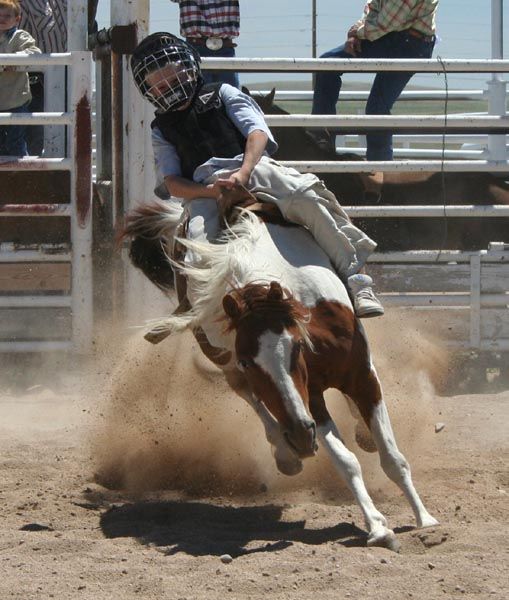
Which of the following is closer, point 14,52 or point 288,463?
point 288,463

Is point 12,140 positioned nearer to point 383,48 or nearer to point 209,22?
point 209,22

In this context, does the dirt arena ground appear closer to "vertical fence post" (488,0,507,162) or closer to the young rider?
the young rider

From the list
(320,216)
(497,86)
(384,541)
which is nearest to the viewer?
(384,541)

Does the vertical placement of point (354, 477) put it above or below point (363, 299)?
below

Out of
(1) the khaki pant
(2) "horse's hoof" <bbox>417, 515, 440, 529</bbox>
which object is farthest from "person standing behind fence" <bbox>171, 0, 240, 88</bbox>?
(2) "horse's hoof" <bbox>417, 515, 440, 529</bbox>

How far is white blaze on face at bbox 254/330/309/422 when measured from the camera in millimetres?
4000

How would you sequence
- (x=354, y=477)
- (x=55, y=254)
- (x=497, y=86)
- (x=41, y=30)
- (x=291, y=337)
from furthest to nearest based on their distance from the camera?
(x=497, y=86), (x=41, y=30), (x=55, y=254), (x=354, y=477), (x=291, y=337)

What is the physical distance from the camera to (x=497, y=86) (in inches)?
385

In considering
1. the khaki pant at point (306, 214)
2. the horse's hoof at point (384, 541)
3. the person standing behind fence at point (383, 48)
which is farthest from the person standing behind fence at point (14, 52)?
the horse's hoof at point (384, 541)

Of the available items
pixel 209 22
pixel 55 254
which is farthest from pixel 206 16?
pixel 55 254

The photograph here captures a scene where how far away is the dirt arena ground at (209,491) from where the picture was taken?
3.60 m

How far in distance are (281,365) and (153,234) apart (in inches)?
74.6

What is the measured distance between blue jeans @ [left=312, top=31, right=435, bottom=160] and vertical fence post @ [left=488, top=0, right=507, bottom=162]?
6.23 ft

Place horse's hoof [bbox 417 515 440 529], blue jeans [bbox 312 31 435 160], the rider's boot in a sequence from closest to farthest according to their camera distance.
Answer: horse's hoof [bbox 417 515 440 529], the rider's boot, blue jeans [bbox 312 31 435 160]
